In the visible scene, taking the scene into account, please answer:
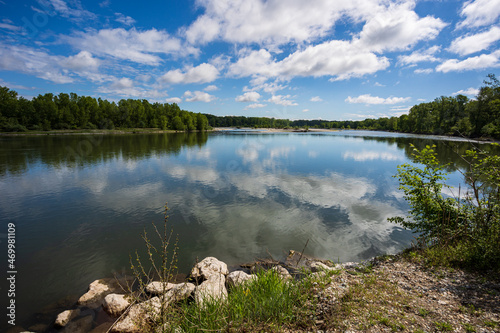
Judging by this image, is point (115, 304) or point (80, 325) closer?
point (80, 325)

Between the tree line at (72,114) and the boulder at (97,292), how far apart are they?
362 feet

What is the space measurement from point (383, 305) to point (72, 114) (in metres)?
128

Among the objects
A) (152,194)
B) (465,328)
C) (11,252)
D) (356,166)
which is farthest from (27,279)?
(356,166)

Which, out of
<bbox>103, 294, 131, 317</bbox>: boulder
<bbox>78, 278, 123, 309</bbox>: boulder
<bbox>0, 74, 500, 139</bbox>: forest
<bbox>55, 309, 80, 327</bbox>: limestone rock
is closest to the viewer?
<bbox>55, 309, 80, 327</bbox>: limestone rock

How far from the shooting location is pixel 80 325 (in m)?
6.16

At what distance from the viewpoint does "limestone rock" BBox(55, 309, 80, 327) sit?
20.2ft

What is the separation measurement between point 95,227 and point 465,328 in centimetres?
1491

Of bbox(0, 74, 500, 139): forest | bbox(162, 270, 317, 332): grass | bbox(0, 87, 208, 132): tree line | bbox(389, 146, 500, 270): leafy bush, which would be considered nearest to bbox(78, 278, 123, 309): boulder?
bbox(162, 270, 317, 332): grass

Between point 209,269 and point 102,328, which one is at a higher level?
point 209,269

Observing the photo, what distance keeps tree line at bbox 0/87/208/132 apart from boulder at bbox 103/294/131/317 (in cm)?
11176

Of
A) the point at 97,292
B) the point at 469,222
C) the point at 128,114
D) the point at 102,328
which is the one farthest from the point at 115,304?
the point at 128,114

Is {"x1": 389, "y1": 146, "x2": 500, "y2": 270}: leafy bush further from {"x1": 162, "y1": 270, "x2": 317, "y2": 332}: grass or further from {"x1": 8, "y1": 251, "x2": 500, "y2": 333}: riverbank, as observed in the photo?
{"x1": 162, "y1": 270, "x2": 317, "y2": 332}: grass

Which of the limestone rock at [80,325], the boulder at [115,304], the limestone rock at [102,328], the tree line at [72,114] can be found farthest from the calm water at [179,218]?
the tree line at [72,114]

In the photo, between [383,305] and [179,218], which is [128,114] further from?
[383,305]
